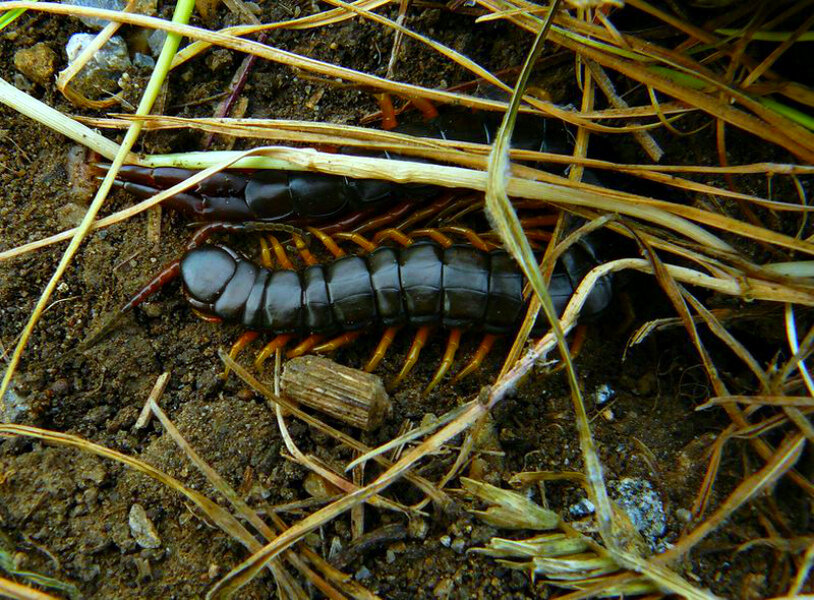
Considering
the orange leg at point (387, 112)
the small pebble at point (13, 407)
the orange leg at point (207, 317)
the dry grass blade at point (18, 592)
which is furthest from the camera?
the orange leg at point (387, 112)

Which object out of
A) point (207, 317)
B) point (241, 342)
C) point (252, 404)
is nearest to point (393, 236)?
point (241, 342)

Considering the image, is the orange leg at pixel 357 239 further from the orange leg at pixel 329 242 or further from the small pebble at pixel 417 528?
the small pebble at pixel 417 528

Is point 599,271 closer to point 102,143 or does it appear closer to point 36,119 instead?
point 102,143

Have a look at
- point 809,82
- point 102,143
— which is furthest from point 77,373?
point 809,82

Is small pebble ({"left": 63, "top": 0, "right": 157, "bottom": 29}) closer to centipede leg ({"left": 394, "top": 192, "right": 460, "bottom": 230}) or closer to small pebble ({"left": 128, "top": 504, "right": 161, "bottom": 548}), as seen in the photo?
centipede leg ({"left": 394, "top": 192, "right": 460, "bottom": 230})

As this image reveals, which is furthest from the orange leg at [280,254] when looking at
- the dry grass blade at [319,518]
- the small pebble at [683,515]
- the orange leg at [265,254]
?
the small pebble at [683,515]

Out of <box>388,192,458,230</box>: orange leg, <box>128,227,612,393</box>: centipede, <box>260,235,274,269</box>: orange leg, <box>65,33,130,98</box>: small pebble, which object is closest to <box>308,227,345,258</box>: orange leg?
<box>128,227,612,393</box>: centipede
